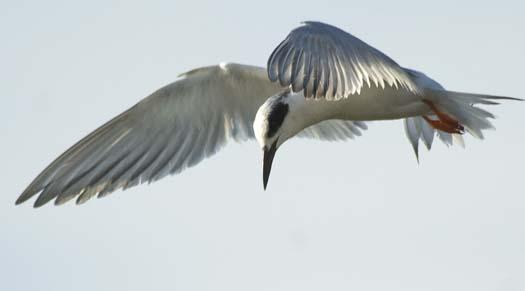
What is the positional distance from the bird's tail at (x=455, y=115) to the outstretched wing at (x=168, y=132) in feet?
4.71

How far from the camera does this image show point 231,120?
13.4 m

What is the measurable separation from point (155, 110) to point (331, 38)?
2.94 metres

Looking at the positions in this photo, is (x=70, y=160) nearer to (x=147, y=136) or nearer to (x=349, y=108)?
(x=147, y=136)

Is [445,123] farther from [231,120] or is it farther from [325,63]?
[325,63]

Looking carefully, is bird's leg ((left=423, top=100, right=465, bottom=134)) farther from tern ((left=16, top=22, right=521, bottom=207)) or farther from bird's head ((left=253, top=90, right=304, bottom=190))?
bird's head ((left=253, top=90, right=304, bottom=190))

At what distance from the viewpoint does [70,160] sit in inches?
507

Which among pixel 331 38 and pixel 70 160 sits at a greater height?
pixel 331 38

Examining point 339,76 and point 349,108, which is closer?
point 339,76

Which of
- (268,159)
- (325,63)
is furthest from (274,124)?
(325,63)

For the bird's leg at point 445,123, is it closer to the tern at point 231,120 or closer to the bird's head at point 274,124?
the tern at point 231,120

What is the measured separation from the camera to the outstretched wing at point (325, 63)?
33.3 feet

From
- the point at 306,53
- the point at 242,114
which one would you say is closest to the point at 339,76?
the point at 306,53

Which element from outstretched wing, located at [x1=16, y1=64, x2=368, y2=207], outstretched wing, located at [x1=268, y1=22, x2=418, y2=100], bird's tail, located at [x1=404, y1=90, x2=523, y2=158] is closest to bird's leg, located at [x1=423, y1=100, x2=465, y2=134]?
bird's tail, located at [x1=404, y1=90, x2=523, y2=158]

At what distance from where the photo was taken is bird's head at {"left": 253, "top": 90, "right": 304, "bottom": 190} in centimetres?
1167
